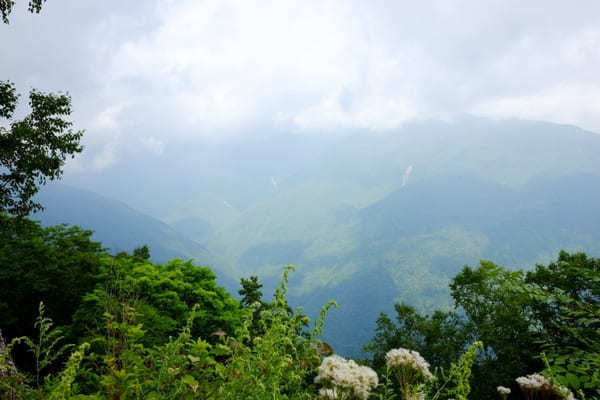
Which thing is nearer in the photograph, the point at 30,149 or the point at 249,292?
the point at 30,149

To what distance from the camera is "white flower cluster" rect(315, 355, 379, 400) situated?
2.95 meters

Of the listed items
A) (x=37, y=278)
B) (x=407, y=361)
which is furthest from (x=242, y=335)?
(x=37, y=278)

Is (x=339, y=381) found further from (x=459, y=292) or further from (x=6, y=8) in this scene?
(x=459, y=292)

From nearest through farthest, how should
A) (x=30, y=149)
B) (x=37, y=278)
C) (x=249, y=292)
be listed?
1. (x=30, y=149)
2. (x=249, y=292)
3. (x=37, y=278)

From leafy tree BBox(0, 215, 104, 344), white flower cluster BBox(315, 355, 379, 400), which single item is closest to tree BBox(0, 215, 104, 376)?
leafy tree BBox(0, 215, 104, 344)

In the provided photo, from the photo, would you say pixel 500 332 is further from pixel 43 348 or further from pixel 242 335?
pixel 43 348

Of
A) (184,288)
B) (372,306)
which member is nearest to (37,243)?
(184,288)

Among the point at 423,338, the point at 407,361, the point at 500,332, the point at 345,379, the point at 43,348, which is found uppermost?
the point at 500,332

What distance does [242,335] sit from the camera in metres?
2.42

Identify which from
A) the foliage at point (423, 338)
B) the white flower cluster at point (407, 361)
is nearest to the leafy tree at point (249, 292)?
the foliage at point (423, 338)

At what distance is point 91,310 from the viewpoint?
14.5 m

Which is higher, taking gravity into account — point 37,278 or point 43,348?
point 37,278

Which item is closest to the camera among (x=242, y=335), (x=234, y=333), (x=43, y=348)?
(x=242, y=335)

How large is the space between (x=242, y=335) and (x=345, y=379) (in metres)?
1.15
